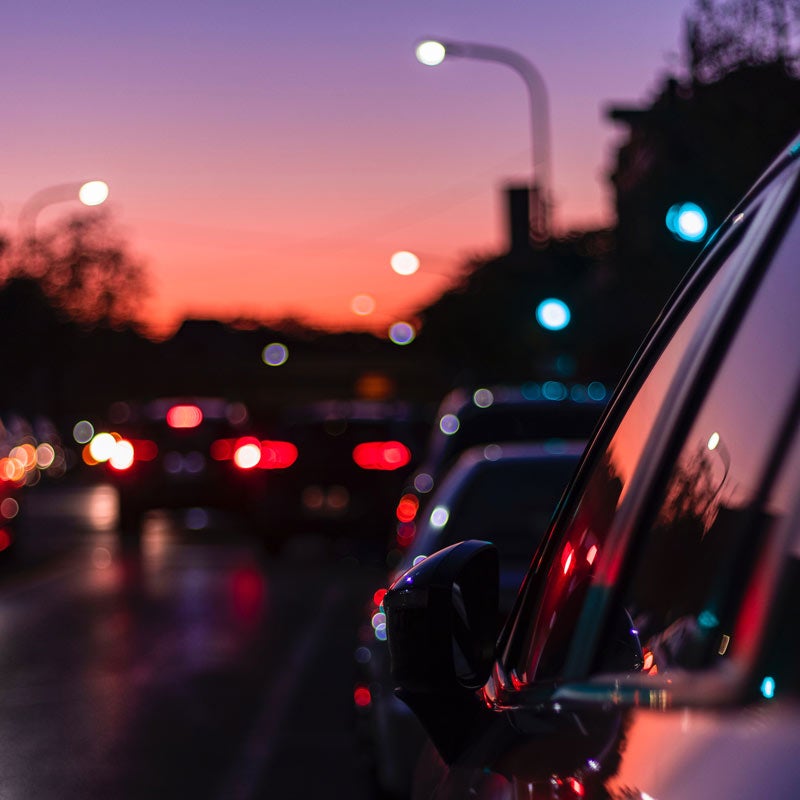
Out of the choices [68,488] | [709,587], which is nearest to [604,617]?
[709,587]

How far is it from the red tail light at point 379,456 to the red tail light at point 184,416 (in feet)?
17.7

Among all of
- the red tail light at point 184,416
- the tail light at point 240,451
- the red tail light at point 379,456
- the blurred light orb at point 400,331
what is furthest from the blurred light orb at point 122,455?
the blurred light orb at point 400,331

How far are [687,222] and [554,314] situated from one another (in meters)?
8.96

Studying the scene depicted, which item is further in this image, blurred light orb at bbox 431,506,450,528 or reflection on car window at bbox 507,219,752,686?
blurred light orb at bbox 431,506,450,528

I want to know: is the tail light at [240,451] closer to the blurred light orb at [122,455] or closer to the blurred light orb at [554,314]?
the blurred light orb at [122,455]

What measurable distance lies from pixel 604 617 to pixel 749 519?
1.90 ft

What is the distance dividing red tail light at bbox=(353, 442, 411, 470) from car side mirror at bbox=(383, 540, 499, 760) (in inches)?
731

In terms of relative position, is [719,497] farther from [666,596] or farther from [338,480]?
[338,480]

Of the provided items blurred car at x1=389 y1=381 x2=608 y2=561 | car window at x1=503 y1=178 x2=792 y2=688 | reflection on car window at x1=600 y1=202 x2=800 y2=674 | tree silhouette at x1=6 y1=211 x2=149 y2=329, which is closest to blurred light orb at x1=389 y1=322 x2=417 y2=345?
tree silhouette at x1=6 y1=211 x2=149 y2=329

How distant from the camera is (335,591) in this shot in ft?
58.5

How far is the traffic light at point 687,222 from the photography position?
10258 mm

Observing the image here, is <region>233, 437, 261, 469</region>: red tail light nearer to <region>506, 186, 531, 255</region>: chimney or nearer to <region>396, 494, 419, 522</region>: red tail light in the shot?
<region>506, 186, 531, 255</region>: chimney

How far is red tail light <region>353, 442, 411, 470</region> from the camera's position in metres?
21.6

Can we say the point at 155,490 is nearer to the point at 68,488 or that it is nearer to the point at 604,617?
the point at 68,488
